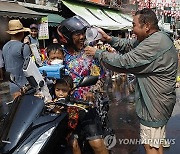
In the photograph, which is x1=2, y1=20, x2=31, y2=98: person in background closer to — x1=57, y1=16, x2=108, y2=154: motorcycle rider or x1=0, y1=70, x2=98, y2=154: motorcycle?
x1=57, y1=16, x2=108, y2=154: motorcycle rider

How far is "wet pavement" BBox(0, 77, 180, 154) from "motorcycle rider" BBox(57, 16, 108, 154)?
1442mm

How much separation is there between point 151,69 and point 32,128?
3.92ft

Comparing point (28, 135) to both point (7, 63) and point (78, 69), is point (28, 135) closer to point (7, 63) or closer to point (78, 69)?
point (78, 69)

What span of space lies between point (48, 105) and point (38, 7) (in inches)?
507

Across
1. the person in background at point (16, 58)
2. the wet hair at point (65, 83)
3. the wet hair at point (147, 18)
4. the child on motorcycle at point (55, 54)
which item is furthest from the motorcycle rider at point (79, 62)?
the person in background at point (16, 58)

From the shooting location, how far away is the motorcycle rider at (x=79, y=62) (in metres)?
3.54

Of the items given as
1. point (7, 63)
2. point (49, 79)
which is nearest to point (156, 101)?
point (49, 79)

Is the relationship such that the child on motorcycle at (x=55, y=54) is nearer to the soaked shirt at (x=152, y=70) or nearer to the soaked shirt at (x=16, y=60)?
the soaked shirt at (x=152, y=70)

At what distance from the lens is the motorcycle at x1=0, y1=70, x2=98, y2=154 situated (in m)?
2.56

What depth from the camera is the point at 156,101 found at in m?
3.04

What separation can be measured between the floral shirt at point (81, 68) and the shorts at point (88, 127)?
10.4 inches

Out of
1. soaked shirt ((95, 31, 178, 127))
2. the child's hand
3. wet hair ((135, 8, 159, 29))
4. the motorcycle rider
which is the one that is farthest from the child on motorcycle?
wet hair ((135, 8, 159, 29))

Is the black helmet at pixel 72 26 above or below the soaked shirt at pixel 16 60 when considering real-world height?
above

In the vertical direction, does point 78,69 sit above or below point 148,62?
below
